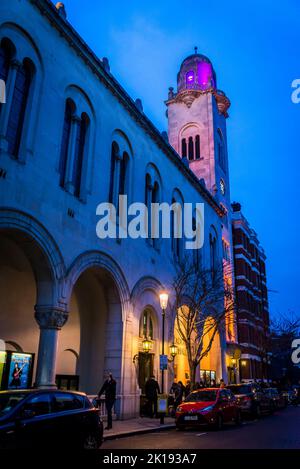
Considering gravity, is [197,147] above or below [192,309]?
above

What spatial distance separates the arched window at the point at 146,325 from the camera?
72.8 feet

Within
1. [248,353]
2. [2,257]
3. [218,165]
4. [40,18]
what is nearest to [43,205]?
[2,257]

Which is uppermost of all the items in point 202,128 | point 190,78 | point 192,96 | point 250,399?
point 190,78

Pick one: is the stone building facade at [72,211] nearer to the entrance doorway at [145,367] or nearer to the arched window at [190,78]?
the entrance doorway at [145,367]

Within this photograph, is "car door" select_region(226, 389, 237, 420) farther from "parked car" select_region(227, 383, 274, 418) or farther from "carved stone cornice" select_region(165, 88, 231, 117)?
"carved stone cornice" select_region(165, 88, 231, 117)

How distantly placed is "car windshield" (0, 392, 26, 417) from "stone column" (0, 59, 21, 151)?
8251mm

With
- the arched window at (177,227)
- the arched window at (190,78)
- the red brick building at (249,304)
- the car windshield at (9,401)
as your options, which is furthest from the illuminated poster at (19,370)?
the arched window at (190,78)

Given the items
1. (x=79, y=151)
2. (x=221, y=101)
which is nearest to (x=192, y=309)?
(x=79, y=151)

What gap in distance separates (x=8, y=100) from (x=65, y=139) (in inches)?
141

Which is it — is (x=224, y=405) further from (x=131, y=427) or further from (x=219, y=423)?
(x=131, y=427)

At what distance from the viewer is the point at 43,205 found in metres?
15.0

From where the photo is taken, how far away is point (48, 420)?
812 cm

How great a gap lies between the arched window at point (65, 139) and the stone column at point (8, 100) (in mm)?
3212
